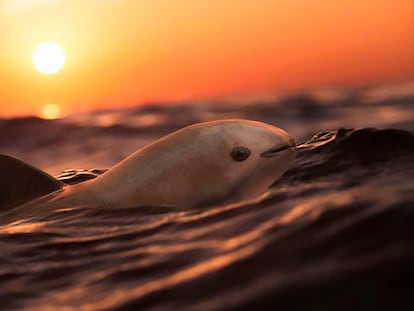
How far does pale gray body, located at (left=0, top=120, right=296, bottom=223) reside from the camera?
4879 millimetres

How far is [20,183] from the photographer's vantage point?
206 inches

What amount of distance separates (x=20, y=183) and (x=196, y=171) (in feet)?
5.09

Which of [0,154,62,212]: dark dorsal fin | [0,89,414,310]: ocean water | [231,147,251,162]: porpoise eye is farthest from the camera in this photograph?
[0,154,62,212]: dark dorsal fin

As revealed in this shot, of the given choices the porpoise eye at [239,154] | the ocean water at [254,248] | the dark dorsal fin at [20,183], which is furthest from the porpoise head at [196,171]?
the dark dorsal fin at [20,183]

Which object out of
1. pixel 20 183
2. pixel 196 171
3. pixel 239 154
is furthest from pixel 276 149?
pixel 20 183

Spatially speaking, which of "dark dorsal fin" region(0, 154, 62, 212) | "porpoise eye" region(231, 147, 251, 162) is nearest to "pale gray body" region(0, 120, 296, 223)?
"porpoise eye" region(231, 147, 251, 162)

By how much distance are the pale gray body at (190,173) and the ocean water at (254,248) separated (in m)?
0.16

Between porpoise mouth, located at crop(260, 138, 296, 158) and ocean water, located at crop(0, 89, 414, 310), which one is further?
porpoise mouth, located at crop(260, 138, 296, 158)

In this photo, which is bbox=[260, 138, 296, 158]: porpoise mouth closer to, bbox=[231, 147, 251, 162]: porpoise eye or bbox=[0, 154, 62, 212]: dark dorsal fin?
bbox=[231, 147, 251, 162]: porpoise eye

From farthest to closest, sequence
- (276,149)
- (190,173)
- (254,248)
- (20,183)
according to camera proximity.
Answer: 1. (276,149)
2. (20,183)
3. (190,173)
4. (254,248)

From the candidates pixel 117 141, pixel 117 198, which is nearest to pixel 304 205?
pixel 117 198

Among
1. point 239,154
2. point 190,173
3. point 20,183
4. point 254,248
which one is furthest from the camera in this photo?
point 20,183

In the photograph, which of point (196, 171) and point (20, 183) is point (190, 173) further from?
point (20, 183)

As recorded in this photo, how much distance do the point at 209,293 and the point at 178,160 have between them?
7.03 ft
